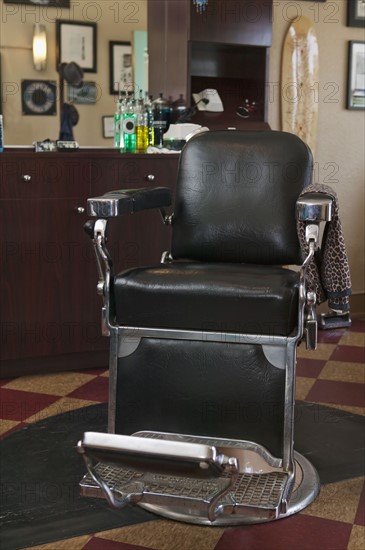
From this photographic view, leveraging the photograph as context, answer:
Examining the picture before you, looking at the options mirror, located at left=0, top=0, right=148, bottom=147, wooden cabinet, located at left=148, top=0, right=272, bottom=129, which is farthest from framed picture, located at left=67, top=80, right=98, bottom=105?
wooden cabinet, located at left=148, top=0, right=272, bottom=129

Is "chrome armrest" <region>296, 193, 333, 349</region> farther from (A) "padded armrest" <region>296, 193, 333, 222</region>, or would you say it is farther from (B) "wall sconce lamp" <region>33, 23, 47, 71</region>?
(B) "wall sconce lamp" <region>33, 23, 47, 71</region>

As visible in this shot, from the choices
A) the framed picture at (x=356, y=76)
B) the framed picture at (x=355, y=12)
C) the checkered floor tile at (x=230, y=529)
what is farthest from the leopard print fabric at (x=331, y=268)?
the framed picture at (x=355, y=12)

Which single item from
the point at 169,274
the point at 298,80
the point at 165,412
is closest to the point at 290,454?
the point at 165,412

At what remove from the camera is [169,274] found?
1.89 metres

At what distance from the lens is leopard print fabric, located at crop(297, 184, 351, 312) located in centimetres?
210

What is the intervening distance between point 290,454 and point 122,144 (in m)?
1.82

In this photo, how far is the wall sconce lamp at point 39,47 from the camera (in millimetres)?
3146

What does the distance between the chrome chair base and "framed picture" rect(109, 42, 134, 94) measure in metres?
1.89

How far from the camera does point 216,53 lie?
11.8ft

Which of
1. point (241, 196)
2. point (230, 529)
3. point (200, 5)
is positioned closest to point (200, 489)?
point (230, 529)

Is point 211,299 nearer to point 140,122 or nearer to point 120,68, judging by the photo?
point 140,122

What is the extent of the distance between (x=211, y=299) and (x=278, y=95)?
2.18 meters

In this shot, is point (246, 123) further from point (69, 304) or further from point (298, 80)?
point (69, 304)

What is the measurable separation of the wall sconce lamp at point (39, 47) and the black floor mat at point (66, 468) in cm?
147
